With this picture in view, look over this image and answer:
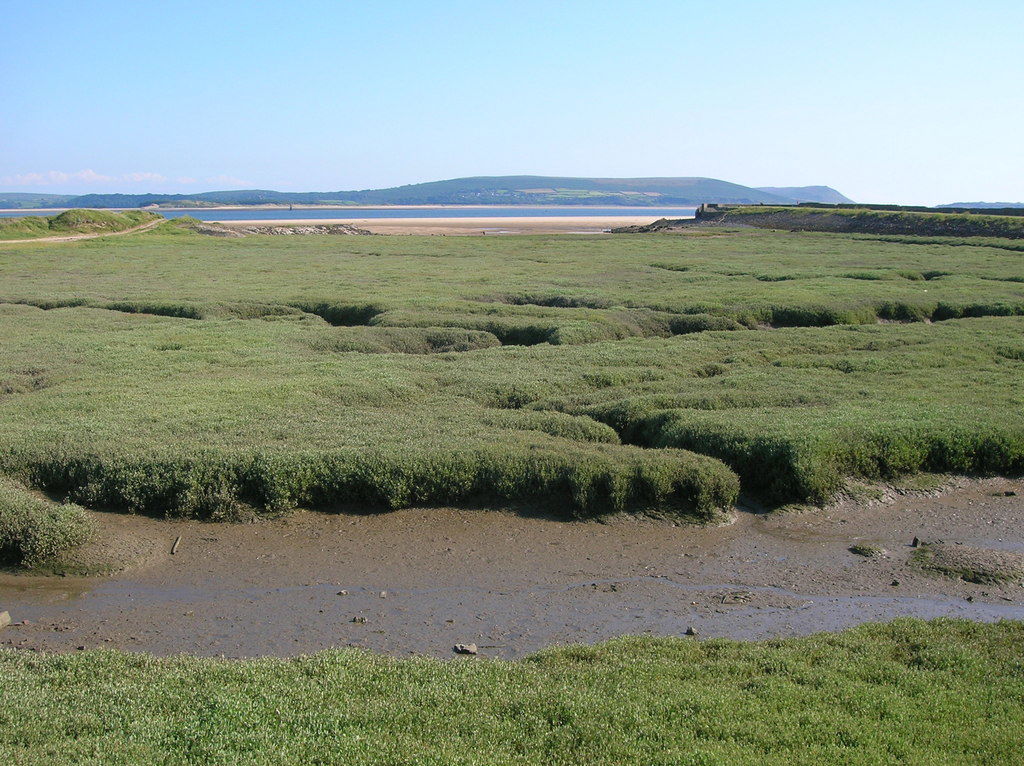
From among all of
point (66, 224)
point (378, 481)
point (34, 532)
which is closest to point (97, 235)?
point (66, 224)

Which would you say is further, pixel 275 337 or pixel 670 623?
pixel 275 337

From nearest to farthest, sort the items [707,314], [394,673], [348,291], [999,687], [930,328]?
[999,687] → [394,673] → [930,328] → [707,314] → [348,291]

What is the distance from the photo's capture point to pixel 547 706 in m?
7.14

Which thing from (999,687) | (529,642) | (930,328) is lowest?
(529,642)

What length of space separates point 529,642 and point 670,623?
5.84 feet

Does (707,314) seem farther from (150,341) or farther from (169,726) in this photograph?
(169,726)

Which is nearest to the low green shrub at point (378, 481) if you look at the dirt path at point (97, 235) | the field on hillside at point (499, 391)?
the field on hillside at point (499, 391)

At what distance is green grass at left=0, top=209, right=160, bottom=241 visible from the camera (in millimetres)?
71250

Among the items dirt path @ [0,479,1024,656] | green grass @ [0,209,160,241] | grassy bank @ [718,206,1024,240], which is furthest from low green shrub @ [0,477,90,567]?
grassy bank @ [718,206,1024,240]

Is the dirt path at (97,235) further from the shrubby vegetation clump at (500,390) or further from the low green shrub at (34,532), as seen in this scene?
the low green shrub at (34,532)

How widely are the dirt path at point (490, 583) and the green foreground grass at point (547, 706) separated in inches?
50.5

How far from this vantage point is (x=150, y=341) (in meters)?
22.9

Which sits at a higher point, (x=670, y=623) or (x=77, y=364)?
(x=77, y=364)

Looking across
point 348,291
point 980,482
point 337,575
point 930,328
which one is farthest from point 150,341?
point 930,328
